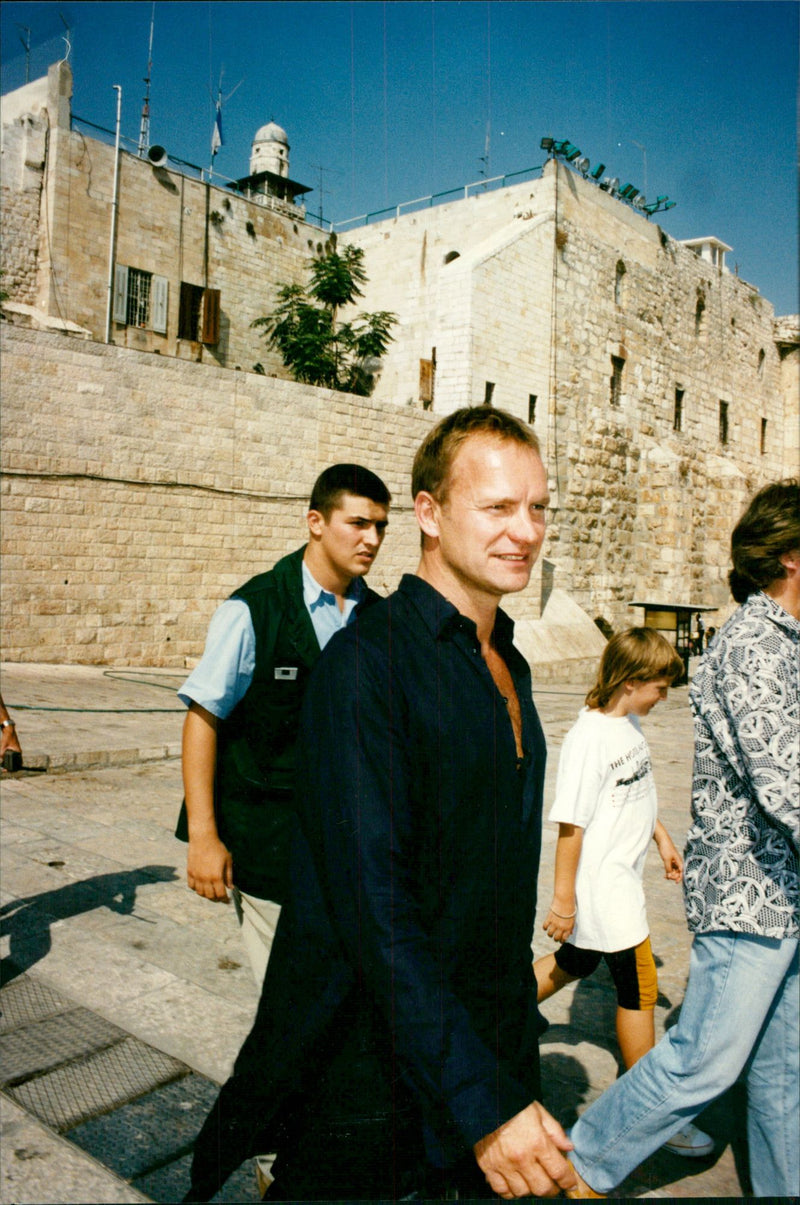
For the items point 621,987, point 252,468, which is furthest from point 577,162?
point 621,987

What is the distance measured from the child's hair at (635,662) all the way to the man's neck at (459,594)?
141 centimetres

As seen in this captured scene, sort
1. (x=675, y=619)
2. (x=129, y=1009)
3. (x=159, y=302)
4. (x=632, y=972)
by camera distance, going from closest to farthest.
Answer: (x=632, y=972) < (x=129, y=1009) < (x=675, y=619) < (x=159, y=302)

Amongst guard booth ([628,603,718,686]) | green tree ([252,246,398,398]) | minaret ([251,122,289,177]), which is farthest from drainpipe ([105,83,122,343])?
guard booth ([628,603,718,686])

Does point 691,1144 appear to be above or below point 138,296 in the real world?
below

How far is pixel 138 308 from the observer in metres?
19.9

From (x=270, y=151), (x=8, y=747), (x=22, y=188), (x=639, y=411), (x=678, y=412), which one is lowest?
(x=8, y=747)

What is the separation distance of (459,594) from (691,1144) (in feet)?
6.39

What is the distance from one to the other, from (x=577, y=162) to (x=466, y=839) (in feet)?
75.5

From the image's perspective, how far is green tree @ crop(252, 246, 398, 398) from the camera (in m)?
21.1

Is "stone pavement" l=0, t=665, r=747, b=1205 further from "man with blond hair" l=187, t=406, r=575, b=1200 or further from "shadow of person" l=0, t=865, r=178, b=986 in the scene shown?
"man with blond hair" l=187, t=406, r=575, b=1200

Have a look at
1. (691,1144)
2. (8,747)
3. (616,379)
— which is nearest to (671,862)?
(691,1144)

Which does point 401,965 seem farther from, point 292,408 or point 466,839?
point 292,408

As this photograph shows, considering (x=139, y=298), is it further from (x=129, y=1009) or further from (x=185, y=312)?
(x=129, y=1009)

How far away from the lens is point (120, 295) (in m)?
19.4
